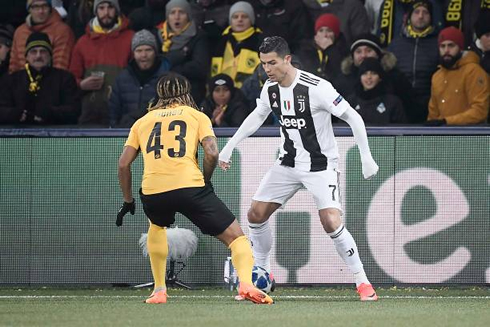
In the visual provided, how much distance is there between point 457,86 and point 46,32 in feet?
17.7

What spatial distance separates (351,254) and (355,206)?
2.01 metres

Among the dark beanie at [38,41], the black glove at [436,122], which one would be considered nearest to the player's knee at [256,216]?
the black glove at [436,122]

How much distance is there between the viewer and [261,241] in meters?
10.9

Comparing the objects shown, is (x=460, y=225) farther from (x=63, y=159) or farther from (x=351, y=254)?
(x=63, y=159)

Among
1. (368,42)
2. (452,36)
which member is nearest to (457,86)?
(452,36)

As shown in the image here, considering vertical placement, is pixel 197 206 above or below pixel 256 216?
above

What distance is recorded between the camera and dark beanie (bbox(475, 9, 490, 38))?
46.0 ft

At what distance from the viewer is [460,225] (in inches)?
484

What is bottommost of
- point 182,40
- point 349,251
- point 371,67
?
point 349,251

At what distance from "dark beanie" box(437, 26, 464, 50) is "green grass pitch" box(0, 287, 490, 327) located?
10.1 ft

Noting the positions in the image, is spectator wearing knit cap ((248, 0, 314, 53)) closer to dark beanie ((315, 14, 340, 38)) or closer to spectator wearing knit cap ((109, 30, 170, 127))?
dark beanie ((315, 14, 340, 38))

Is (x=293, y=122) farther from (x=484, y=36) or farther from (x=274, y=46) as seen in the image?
(x=484, y=36)

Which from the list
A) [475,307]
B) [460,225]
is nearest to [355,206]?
[460,225]

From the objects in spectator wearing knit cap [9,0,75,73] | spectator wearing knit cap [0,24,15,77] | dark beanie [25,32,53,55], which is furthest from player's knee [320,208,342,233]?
spectator wearing knit cap [0,24,15,77]
